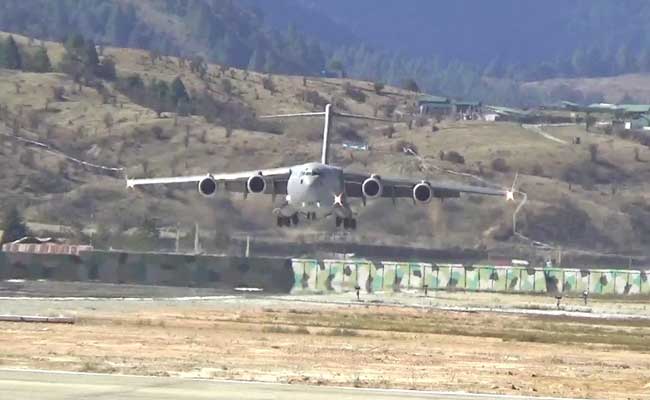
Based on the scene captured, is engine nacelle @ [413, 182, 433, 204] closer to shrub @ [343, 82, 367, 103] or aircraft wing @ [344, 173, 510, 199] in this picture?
aircraft wing @ [344, 173, 510, 199]

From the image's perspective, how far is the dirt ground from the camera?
23.8m

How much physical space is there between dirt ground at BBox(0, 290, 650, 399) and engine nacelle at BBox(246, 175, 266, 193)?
17.6 meters

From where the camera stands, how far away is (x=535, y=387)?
2327cm

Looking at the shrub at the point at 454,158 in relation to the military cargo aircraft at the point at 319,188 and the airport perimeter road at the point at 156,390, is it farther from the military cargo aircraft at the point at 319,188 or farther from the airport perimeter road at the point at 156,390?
the airport perimeter road at the point at 156,390

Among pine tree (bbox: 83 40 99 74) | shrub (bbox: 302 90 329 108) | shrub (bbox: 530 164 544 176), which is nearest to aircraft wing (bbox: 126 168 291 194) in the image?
shrub (bbox: 530 164 544 176)

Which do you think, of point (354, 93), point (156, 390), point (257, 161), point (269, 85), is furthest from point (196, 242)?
point (354, 93)

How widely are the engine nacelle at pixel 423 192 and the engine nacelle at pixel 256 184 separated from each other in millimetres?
5630

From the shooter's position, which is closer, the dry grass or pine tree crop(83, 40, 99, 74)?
the dry grass

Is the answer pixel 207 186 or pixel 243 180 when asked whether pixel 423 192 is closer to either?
pixel 243 180

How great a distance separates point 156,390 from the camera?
20906mm

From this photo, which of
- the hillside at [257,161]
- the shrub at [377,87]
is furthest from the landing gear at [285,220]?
the shrub at [377,87]

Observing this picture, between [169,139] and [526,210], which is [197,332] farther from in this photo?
[169,139]

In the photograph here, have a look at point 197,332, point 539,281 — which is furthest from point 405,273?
point 197,332

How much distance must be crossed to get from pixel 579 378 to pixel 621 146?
9320 centimetres
